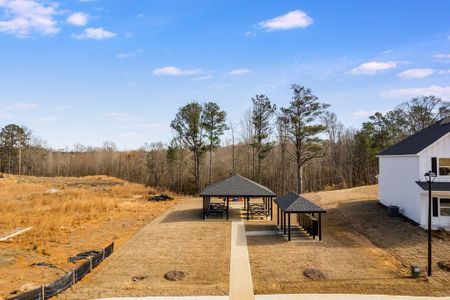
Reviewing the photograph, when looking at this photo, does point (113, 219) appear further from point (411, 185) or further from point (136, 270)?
point (411, 185)

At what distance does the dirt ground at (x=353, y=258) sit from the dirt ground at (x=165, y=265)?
1.39 metres

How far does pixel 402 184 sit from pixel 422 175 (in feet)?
7.77

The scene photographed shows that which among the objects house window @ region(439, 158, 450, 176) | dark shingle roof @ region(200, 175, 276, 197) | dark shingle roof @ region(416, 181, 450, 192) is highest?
house window @ region(439, 158, 450, 176)

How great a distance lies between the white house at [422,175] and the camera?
17.4 m

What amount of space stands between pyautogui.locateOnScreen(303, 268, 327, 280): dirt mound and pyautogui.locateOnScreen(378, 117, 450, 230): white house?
841 cm

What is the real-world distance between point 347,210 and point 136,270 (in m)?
15.8

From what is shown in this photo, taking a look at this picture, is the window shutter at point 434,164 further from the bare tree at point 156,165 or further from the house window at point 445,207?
the bare tree at point 156,165

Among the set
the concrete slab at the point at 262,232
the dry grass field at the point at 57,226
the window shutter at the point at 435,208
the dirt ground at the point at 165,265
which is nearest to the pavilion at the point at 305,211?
the concrete slab at the point at 262,232

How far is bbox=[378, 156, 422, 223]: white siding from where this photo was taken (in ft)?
60.3

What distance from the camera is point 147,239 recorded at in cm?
1728

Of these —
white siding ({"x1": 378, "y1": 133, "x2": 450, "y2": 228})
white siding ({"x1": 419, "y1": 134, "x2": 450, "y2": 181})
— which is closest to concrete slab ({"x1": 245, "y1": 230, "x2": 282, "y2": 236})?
white siding ({"x1": 378, "y1": 133, "x2": 450, "y2": 228})

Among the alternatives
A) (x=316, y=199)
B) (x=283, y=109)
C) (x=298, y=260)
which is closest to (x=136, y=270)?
(x=298, y=260)

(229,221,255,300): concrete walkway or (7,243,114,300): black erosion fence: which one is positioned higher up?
(7,243,114,300): black erosion fence

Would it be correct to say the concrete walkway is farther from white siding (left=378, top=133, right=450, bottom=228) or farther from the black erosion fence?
white siding (left=378, top=133, right=450, bottom=228)
